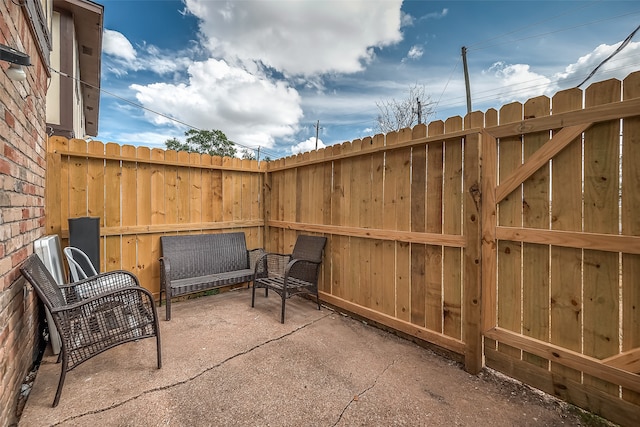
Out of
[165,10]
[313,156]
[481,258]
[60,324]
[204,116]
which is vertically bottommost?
[60,324]

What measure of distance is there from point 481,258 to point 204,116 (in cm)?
1707

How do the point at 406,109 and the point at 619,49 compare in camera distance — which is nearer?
the point at 619,49

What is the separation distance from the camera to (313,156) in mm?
3693

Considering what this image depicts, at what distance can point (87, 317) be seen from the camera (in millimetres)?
1837

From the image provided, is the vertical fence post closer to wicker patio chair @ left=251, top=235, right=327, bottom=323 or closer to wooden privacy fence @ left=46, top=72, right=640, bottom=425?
wooden privacy fence @ left=46, top=72, right=640, bottom=425

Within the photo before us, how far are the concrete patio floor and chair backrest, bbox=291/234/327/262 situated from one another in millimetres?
985

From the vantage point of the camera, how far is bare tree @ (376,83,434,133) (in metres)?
8.80

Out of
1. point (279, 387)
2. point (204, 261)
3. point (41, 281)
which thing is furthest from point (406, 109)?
point (41, 281)

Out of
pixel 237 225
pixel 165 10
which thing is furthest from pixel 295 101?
pixel 237 225

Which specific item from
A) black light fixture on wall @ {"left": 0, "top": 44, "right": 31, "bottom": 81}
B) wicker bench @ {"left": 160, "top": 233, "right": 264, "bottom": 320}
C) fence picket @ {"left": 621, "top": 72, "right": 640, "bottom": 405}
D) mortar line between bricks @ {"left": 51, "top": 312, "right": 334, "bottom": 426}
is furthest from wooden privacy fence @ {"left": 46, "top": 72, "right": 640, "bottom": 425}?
black light fixture on wall @ {"left": 0, "top": 44, "right": 31, "bottom": 81}

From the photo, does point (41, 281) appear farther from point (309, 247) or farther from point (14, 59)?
point (309, 247)

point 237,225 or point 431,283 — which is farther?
point 237,225

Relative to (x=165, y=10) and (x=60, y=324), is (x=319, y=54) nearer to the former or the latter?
(x=165, y=10)

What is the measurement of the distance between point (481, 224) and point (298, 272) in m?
2.25
